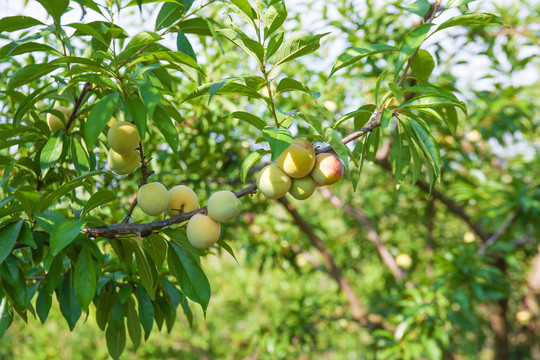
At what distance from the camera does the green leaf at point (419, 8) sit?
698 millimetres

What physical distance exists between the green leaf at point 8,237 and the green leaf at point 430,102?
60cm

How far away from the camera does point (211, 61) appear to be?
5.52 feet

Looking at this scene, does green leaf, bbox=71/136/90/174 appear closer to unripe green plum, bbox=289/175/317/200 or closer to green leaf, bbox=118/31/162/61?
green leaf, bbox=118/31/162/61

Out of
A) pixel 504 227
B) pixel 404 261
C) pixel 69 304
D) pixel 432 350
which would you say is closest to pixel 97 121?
pixel 69 304

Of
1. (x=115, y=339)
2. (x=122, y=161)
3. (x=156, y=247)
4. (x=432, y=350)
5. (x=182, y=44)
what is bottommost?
(x=432, y=350)

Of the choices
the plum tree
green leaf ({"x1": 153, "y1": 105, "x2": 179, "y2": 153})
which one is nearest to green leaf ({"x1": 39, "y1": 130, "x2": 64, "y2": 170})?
green leaf ({"x1": 153, "y1": 105, "x2": 179, "y2": 153})

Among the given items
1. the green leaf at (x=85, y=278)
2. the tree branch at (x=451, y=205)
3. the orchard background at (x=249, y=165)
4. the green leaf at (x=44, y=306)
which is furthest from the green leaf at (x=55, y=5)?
the tree branch at (x=451, y=205)

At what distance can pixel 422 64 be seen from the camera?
0.81 metres

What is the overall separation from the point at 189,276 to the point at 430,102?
47cm

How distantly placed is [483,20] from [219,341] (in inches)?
174

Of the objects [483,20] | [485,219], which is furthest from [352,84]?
[483,20]

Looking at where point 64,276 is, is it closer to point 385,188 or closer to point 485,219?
point 485,219

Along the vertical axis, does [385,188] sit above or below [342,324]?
above

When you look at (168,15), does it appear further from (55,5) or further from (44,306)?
(44,306)
